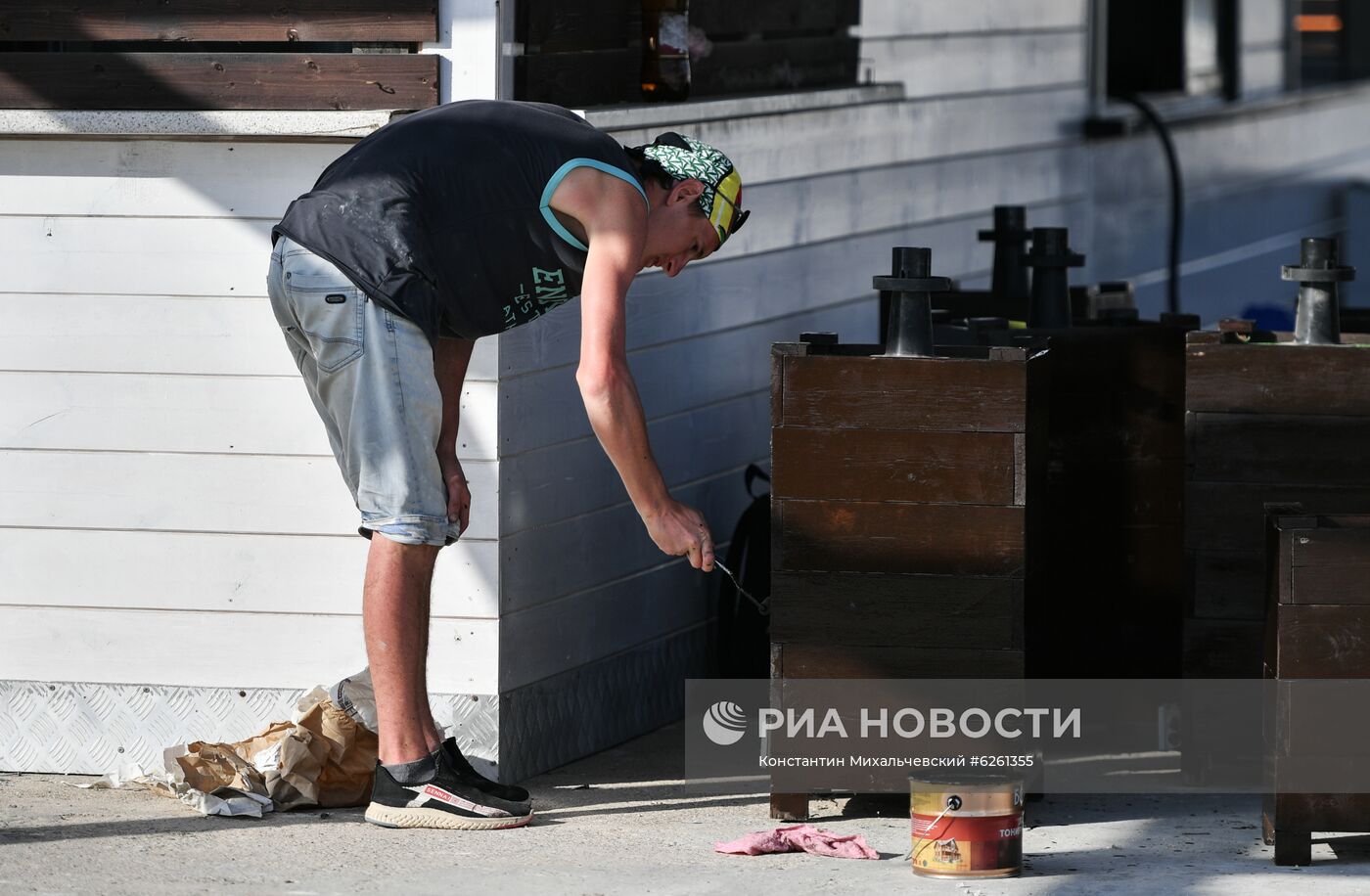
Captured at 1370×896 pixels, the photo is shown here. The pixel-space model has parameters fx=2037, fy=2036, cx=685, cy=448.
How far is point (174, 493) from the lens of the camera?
187 inches

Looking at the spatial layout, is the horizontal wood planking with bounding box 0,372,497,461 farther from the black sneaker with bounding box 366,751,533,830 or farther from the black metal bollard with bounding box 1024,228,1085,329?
the black metal bollard with bounding box 1024,228,1085,329

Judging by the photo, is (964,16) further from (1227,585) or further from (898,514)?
(898,514)

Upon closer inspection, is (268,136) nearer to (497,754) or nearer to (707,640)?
(497,754)

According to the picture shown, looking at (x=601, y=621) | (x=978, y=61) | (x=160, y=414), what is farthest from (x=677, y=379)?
(x=978, y=61)

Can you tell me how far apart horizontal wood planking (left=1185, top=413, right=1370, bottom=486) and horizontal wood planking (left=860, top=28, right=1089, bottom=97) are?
2.69 meters

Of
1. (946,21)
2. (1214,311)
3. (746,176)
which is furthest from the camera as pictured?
(1214,311)

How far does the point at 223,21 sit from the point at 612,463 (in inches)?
53.0

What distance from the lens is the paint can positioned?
385 cm

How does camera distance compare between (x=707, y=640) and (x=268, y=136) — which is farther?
(x=707, y=640)

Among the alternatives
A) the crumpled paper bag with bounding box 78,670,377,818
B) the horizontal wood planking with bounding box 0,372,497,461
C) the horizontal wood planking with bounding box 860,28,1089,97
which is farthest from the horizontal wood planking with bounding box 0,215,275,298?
the horizontal wood planking with bounding box 860,28,1089,97

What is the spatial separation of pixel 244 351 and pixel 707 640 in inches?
66.4

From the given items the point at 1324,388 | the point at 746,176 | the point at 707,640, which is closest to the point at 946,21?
the point at 746,176

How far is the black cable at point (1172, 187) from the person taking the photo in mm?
9312

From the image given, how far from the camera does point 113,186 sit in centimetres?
468
